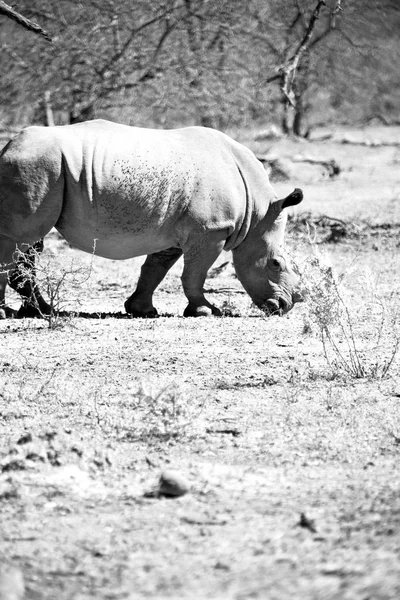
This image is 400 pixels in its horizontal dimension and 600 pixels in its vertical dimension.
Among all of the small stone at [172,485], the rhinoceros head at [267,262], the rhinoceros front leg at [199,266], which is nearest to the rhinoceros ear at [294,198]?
the rhinoceros head at [267,262]

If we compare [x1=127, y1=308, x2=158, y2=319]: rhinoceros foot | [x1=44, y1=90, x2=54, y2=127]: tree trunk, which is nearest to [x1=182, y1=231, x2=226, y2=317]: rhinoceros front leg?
[x1=127, y1=308, x2=158, y2=319]: rhinoceros foot

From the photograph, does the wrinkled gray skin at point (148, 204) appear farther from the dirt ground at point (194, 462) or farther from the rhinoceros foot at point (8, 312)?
the dirt ground at point (194, 462)

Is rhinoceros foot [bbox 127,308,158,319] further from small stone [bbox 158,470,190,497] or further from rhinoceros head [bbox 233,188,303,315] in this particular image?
small stone [bbox 158,470,190,497]

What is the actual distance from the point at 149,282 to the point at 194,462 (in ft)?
15.3

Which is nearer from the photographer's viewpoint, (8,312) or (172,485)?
(172,485)

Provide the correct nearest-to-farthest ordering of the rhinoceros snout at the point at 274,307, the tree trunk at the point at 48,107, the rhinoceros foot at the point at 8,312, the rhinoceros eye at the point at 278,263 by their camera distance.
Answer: the rhinoceros foot at the point at 8,312 → the rhinoceros snout at the point at 274,307 → the rhinoceros eye at the point at 278,263 → the tree trunk at the point at 48,107

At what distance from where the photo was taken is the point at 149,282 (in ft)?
32.8

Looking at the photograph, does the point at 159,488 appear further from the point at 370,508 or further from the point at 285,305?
the point at 285,305

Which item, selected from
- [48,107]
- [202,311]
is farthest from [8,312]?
[48,107]

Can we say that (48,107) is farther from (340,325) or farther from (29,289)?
(340,325)

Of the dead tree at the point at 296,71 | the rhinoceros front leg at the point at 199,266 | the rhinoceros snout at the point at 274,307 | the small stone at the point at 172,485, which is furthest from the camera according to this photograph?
the dead tree at the point at 296,71

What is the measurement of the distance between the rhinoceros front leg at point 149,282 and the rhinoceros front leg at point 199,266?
0.33 meters

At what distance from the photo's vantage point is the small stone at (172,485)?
488 centimetres

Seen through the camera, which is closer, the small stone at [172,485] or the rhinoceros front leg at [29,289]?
the small stone at [172,485]
